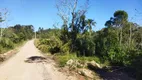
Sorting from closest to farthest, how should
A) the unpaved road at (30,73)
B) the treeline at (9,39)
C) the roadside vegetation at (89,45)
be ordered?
1. the unpaved road at (30,73)
2. the roadside vegetation at (89,45)
3. the treeline at (9,39)

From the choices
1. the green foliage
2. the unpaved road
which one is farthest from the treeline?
the unpaved road

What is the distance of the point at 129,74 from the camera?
1477 centimetres

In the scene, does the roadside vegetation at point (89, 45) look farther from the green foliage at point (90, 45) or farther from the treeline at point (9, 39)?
the treeline at point (9, 39)

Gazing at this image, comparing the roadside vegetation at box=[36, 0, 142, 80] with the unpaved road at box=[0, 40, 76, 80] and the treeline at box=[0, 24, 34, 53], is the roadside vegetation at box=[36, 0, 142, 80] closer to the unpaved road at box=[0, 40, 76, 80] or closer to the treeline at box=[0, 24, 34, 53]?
the unpaved road at box=[0, 40, 76, 80]

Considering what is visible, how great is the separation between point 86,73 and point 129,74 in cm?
327

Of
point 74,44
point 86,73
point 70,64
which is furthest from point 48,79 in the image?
point 74,44

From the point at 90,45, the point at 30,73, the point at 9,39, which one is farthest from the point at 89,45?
the point at 9,39

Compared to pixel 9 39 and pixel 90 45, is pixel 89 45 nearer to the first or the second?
pixel 90 45

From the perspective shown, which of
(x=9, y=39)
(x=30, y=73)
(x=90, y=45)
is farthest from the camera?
(x=9, y=39)

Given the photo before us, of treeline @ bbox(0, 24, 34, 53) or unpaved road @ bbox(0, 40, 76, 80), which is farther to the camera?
treeline @ bbox(0, 24, 34, 53)

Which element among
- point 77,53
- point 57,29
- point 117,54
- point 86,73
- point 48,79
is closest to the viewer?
point 48,79

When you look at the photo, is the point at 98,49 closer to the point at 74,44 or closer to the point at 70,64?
the point at 74,44

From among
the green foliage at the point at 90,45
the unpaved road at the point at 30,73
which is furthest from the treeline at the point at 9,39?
the unpaved road at the point at 30,73

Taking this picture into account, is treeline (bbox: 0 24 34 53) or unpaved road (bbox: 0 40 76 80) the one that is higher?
treeline (bbox: 0 24 34 53)
